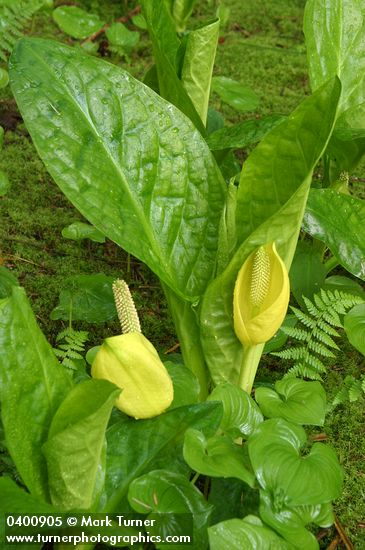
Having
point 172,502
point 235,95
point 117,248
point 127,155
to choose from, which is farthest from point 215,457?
point 235,95

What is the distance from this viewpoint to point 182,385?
1.51m

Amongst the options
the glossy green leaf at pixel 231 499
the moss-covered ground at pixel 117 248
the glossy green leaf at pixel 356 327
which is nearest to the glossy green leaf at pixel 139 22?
the moss-covered ground at pixel 117 248

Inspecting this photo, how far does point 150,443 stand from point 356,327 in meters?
0.53

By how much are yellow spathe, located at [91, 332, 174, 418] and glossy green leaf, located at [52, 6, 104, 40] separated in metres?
1.91

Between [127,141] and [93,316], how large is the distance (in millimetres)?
471

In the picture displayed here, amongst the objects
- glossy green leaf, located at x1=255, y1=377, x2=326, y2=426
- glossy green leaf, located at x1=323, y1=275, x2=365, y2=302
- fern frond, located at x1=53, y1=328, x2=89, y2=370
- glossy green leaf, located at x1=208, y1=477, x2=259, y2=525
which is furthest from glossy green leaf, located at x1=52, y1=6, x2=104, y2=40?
glossy green leaf, located at x1=208, y1=477, x2=259, y2=525

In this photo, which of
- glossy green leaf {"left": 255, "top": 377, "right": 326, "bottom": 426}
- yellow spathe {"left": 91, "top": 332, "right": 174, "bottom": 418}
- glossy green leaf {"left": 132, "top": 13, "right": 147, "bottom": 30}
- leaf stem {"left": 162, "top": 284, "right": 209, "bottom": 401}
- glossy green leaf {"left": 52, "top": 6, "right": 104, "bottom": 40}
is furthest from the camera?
glossy green leaf {"left": 132, "top": 13, "right": 147, "bottom": 30}

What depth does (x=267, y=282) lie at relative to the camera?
57.1 inches

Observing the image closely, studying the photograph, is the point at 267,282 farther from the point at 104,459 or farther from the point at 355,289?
the point at 355,289

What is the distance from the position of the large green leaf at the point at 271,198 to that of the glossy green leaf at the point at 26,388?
383mm

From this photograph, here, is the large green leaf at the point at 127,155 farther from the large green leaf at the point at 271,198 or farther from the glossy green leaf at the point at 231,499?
the glossy green leaf at the point at 231,499

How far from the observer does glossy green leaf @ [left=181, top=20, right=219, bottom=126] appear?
191 centimetres

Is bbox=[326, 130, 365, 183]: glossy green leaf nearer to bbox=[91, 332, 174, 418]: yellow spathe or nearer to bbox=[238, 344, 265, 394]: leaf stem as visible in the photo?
bbox=[238, 344, 265, 394]: leaf stem

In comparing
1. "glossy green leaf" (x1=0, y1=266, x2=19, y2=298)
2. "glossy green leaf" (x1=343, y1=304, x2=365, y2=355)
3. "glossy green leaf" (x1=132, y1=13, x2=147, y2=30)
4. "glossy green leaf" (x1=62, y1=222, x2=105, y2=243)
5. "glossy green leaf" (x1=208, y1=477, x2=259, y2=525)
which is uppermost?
"glossy green leaf" (x1=0, y1=266, x2=19, y2=298)
